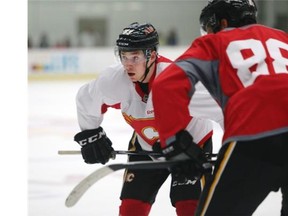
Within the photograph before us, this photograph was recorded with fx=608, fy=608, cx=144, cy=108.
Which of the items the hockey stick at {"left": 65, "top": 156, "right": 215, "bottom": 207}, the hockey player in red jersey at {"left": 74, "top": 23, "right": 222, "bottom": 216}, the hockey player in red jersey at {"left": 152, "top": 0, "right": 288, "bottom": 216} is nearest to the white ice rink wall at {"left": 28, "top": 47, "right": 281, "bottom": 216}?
the hockey player in red jersey at {"left": 74, "top": 23, "right": 222, "bottom": 216}

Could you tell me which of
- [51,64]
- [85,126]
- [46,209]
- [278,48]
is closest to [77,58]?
[51,64]

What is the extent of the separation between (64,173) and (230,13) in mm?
2581

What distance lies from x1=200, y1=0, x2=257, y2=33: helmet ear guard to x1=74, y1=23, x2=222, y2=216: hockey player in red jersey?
468 millimetres

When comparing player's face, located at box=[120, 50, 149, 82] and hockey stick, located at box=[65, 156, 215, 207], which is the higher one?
player's face, located at box=[120, 50, 149, 82]

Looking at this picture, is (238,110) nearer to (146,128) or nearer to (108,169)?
(108,169)

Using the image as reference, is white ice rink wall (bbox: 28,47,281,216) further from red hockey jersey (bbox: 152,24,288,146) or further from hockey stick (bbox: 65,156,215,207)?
red hockey jersey (bbox: 152,24,288,146)

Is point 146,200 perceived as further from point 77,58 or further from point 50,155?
point 77,58

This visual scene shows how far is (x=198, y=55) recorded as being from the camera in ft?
5.30

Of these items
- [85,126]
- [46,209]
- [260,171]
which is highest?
[260,171]

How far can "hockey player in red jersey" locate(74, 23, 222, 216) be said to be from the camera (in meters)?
2.28

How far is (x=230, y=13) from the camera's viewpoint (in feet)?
5.86

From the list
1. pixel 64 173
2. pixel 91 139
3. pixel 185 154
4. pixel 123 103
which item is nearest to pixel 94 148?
pixel 91 139

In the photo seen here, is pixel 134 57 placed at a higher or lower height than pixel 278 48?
lower

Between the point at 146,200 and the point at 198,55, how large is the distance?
0.92 m
